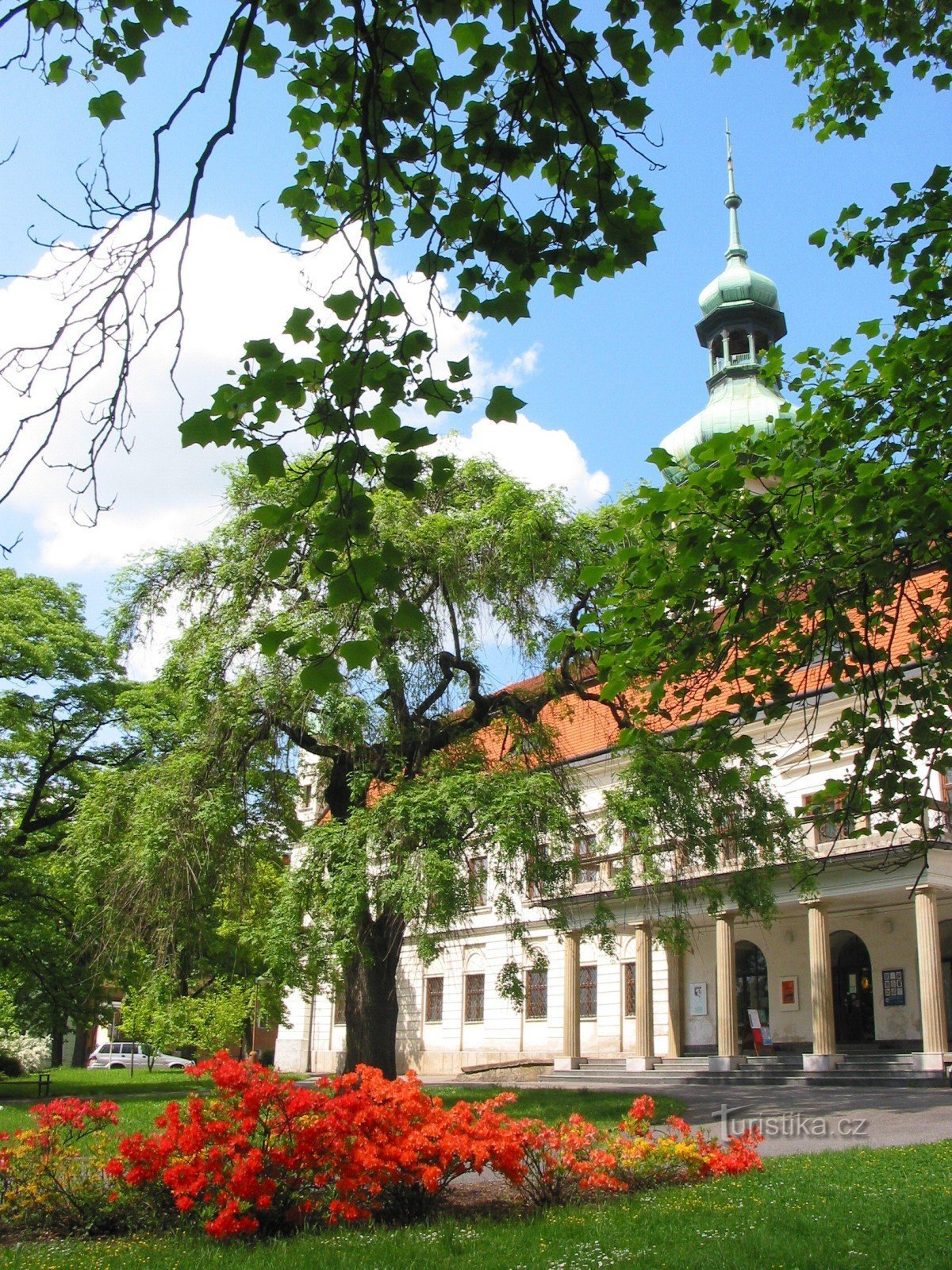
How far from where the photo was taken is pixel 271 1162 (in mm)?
8008

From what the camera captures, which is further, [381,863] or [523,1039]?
[523,1039]

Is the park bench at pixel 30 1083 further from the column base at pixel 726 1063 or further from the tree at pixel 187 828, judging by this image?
the column base at pixel 726 1063

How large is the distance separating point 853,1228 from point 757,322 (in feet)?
129

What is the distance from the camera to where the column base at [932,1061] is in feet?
70.2

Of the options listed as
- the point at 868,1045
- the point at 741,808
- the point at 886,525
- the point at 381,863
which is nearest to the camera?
the point at 886,525

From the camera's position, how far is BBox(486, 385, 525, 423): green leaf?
4.47m

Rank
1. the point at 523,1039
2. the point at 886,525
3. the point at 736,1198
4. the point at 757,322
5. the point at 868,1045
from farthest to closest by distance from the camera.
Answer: the point at 757,322, the point at 523,1039, the point at 868,1045, the point at 736,1198, the point at 886,525

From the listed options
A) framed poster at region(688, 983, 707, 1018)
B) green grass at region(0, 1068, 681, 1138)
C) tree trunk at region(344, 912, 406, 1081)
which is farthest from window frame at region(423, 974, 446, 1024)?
tree trunk at region(344, 912, 406, 1081)

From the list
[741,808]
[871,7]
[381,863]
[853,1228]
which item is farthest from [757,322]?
[853,1228]

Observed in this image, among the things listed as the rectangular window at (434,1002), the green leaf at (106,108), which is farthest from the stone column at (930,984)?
the green leaf at (106,108)

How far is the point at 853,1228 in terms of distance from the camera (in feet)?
23.9

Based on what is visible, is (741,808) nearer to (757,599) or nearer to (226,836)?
(226,836)

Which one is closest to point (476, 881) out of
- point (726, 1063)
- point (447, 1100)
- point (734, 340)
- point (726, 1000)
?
point (447, 1100)

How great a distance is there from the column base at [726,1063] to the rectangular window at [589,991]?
23.4 feet
